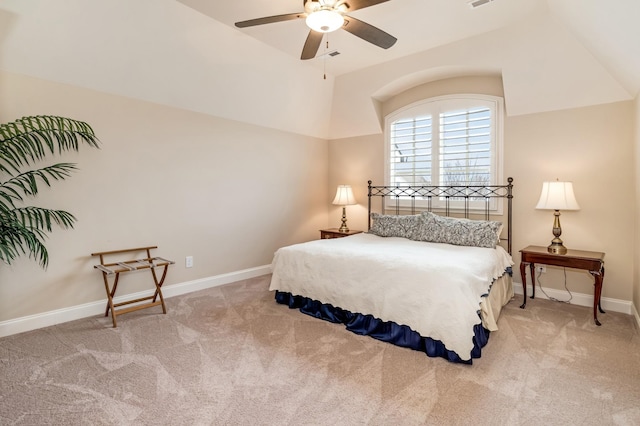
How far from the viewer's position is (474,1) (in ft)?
9.97

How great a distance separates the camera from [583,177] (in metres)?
3.60

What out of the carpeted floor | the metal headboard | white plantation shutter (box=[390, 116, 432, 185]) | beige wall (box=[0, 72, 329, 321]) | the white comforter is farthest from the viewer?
white plantation shutter (box=[390, 116, 432, 185])

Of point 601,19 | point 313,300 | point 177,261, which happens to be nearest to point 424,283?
point 313,300

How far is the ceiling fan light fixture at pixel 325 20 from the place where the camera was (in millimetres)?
2307

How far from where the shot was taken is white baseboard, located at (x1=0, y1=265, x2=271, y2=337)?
2924mm

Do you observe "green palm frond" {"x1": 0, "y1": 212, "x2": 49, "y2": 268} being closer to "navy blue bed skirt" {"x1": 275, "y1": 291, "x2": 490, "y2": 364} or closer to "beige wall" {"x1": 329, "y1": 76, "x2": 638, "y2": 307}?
"navy blue bed skirt" {"x1": 275, "y1": 291, "x2": 490, "y2": 364}

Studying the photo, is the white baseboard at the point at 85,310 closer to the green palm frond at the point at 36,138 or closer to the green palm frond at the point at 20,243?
the green palm frond at the point at 20,243

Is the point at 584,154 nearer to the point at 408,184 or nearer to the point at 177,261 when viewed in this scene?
the point at 408,184

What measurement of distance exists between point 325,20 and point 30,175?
279 cm

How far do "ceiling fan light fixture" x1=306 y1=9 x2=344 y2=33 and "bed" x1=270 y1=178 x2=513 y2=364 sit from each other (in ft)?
6.36

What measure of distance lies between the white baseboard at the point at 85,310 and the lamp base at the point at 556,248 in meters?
3.81

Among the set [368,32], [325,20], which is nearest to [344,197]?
[368,32]

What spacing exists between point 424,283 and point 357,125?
11.4 feet

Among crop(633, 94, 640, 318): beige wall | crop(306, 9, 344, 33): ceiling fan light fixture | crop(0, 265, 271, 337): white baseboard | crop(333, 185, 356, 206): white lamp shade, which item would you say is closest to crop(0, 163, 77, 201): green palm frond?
crop(0, 265, 271, 337): white baseboard
